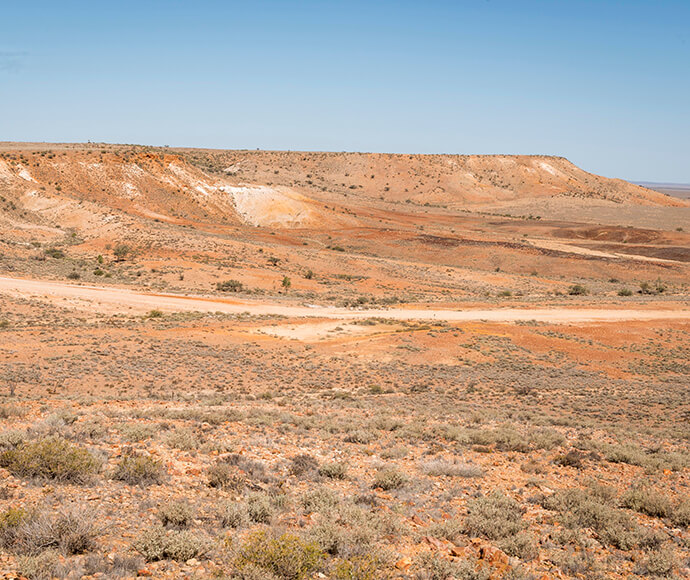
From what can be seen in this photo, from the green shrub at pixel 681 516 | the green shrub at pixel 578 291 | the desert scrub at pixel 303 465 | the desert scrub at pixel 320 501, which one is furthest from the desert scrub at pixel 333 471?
the green shrub at pixel 578 291

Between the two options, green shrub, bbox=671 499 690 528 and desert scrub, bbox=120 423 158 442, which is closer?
green shrub, bbox=671 499 690 528

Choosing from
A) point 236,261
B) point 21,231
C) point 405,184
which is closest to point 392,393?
point 236,261

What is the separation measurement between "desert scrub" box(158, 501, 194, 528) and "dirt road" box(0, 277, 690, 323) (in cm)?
2609

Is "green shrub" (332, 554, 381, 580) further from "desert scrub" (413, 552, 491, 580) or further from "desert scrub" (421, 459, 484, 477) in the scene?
"desert scrub" (421, 459, 484, 477)

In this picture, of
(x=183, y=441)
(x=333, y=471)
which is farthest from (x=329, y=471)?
(x=183, y=441)

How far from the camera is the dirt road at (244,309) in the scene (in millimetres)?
33812

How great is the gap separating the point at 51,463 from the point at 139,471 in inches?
49.5

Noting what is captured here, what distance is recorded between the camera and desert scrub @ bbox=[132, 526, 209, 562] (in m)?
6.41

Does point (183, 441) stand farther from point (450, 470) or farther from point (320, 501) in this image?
point (450, 470)

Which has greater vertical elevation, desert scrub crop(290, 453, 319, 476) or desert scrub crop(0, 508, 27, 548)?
desert scrub crop(0, 508, 27, 548)

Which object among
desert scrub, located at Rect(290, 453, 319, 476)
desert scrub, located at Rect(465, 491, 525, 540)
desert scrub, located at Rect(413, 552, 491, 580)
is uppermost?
desert scrub, located at Rect(413, 552, 491, 580)

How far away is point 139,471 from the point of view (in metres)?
8.50

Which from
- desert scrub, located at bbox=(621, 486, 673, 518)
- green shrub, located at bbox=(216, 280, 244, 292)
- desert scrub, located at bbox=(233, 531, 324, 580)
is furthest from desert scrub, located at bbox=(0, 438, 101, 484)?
green shrub, located at bbox=(216, 280, 244, 292)

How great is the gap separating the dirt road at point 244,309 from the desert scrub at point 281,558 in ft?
88.5
